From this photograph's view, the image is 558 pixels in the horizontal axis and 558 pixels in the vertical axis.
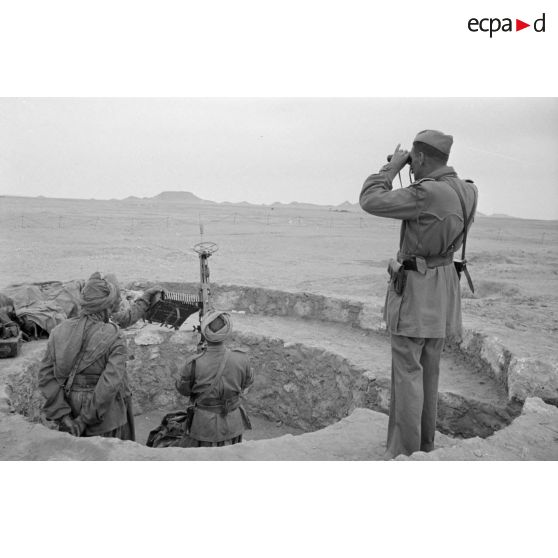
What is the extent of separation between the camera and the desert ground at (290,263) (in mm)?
7486

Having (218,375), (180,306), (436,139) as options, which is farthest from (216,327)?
(436,139)

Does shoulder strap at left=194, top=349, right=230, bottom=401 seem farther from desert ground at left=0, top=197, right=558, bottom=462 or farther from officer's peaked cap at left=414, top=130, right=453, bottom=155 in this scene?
officer's peaked cap at left=414, top=130, right=453, bottom=155

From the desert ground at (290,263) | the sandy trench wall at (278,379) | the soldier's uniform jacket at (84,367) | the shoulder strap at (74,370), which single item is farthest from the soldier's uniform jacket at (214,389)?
the sandy trench wall at (278,379)

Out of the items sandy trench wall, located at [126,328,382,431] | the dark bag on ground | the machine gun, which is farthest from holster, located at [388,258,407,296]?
sandy trench wall, located at [126,328,382,431]

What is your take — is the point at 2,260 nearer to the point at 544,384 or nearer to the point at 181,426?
the point at 181,426

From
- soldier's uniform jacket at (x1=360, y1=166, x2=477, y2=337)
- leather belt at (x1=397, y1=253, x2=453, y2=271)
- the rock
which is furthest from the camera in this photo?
the rock

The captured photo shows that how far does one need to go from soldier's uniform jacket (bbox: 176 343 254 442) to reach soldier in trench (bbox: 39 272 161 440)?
64 cm

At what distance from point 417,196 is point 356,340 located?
4392mm

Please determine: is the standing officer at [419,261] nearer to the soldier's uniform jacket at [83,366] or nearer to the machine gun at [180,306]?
the soldier's uniform jacket at [83,366]

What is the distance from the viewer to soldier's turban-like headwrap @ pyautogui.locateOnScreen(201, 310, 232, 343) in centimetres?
412

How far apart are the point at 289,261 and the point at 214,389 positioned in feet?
44.6

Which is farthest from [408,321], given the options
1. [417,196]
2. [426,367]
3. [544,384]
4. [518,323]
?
[518,323]

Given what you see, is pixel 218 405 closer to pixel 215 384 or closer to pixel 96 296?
pixel 215 384

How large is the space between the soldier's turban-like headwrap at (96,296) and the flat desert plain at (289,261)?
134cm
